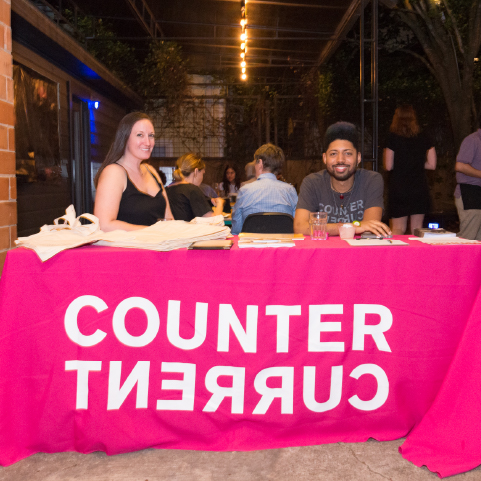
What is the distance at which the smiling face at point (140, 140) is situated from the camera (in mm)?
2963

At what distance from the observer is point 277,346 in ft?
6.87

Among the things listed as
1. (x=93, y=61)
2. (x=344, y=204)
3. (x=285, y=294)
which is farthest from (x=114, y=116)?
(x=285, y=294)

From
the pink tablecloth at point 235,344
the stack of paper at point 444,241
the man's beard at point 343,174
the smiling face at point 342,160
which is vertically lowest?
the pink tablecloth at point 235,344

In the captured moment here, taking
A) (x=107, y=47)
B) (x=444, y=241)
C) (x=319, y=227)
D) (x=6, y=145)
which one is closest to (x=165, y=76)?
(x=107, y=47)

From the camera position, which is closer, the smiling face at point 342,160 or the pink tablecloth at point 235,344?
the pink tablecloth at point 235,344

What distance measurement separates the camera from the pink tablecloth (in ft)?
6.70

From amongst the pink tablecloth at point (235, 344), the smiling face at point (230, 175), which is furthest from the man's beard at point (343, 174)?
the smiling face at point (230, 175)

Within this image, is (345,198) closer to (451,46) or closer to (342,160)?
(342,160)

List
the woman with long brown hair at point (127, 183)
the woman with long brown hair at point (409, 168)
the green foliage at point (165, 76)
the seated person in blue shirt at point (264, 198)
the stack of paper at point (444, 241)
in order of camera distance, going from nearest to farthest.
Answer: the stack of paper at point (444, 241) < the woman with long brown hair at point (127, 183) < the seated person in blue shirt at point (264, 198) < the woman with long brown hair at point (409, 168) < the green foliage at point (165, 76)

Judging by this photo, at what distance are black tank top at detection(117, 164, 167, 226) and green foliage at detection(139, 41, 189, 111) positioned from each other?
8.29 metres

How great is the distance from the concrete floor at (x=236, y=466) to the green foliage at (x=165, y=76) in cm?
972

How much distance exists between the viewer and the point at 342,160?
3.04m

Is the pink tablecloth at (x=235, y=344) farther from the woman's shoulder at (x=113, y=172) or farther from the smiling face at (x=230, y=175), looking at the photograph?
the smiling face at (x=230, y=175)

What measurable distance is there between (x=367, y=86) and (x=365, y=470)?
41.3ft
